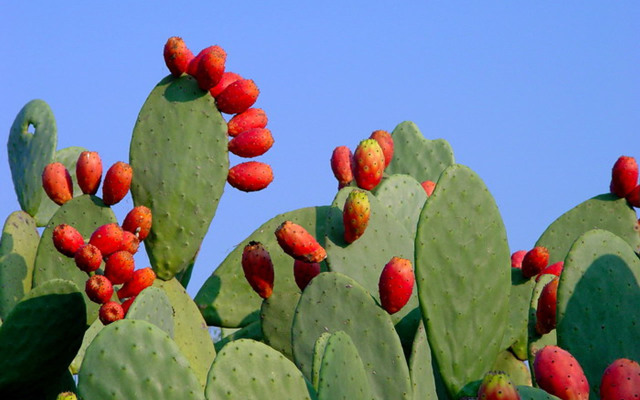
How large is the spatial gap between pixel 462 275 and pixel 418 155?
1.95 meters

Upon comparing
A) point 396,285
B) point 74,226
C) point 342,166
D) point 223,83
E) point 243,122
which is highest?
point 223,83

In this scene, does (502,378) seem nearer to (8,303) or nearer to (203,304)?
(203,304)

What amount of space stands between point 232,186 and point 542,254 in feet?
3.64

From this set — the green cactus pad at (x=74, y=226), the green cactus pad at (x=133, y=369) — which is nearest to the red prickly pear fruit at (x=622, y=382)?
the green cactus pad at (x=133, y=369)

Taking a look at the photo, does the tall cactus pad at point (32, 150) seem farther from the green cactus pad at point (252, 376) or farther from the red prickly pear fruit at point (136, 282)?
the green cactus pad at point (252, 376)

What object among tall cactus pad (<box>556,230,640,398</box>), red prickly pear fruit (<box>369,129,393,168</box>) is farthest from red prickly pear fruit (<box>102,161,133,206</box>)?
tall cactus pad (<box>556,230,640,398</box>)

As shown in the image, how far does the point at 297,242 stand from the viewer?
116 inches

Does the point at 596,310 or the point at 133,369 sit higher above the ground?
the point at 596,310

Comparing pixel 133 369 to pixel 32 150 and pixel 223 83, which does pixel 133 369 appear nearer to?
pixel 223 83

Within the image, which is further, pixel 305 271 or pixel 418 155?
pixel 418 155

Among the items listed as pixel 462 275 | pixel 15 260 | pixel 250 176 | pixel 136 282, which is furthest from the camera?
pixel 15 260

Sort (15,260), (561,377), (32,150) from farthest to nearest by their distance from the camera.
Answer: (32,150) < (15,260) < (561,377)

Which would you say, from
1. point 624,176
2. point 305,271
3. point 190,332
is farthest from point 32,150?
point 624,176

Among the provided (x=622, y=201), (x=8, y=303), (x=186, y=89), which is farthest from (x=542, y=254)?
(x=8, y=303)
